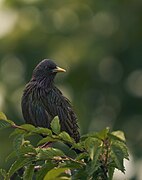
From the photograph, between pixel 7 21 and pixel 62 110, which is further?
pixel 7 21

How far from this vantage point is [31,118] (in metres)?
8.30

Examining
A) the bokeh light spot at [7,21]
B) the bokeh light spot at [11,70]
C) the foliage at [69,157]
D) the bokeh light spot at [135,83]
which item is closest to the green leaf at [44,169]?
the foliage at [69,157]

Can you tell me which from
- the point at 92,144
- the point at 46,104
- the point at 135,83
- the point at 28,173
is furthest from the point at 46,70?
the point at 135,83

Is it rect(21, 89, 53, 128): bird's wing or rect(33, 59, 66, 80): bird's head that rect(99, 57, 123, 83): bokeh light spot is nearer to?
rect(33, 59, 66, 80): bird's head

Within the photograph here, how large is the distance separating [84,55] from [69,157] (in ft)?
45.7

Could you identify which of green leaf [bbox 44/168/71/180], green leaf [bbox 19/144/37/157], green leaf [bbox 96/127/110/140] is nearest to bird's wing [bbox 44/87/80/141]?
green leaf [bbox 19/144/37/157]

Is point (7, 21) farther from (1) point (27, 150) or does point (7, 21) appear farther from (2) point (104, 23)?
(1) point (27, 150)

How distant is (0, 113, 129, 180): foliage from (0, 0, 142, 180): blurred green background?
37.9 ft

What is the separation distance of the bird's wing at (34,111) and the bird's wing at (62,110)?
0.08 metres

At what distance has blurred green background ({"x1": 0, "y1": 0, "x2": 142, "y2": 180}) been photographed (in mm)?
18453

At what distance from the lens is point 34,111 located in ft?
27.1

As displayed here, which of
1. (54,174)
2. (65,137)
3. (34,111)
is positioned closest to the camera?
(54,174)

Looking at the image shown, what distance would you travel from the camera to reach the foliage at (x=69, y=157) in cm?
521

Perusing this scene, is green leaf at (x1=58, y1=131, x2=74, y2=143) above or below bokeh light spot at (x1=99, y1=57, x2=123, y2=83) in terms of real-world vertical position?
above
